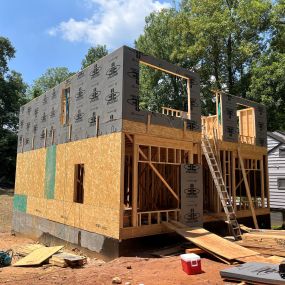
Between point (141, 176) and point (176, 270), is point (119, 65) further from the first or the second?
→ point (176, 270)

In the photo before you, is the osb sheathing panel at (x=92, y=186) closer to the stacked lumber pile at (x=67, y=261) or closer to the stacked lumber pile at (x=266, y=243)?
the stacked lumber pile at (x=67, y=261)

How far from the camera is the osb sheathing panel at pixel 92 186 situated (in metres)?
10.3

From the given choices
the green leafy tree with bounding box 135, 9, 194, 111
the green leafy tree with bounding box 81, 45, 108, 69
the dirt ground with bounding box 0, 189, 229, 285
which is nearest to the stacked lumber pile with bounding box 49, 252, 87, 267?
the dirt ground with bounding box 0, 189, 229, 285

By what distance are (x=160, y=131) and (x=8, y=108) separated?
32363 millimetres

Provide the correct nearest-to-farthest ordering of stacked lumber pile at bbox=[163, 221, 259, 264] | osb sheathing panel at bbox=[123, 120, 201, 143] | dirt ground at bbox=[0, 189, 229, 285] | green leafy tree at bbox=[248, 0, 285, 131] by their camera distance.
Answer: dirt ground at bbox=[0, 189, 229, 285]
stacked lumber pile at bbox=[163, 221, 259, 264]
osb sheathing panel at bbox=[123, 120, 201, 143]
green leafy tree at bbox=[248, 0, 285, 131]

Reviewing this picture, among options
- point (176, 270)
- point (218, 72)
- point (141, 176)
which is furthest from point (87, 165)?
point (218, 72)

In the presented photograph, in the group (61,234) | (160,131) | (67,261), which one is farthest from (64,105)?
(67,261)

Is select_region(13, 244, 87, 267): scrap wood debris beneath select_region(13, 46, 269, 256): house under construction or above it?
beneath

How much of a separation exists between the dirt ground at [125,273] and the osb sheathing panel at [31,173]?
220 inches

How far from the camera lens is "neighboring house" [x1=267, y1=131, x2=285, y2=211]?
21.1 m

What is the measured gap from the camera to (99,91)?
38.3 ft

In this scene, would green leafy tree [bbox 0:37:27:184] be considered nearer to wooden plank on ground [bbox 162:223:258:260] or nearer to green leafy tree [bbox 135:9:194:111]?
green leafy tree [bbox 135:9:194:111]

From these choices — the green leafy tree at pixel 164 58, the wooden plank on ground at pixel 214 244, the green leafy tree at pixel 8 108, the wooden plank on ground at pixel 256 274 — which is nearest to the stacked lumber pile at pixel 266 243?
the wooden plank on ground at pixel 214 244

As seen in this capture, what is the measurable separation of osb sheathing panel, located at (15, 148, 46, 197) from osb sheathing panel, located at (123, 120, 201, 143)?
648 cm
